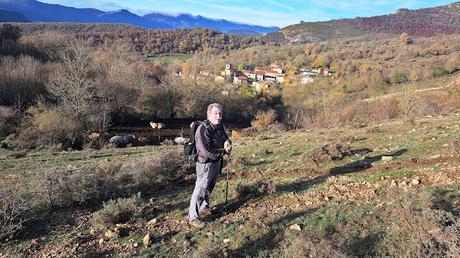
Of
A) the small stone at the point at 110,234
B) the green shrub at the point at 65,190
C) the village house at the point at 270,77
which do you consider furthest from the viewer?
the village house at the point at 270,77

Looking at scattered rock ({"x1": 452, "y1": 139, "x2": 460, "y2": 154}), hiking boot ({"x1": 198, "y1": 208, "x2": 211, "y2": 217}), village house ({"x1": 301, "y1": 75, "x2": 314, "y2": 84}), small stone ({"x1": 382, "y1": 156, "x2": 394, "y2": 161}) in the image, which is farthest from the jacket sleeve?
village house ({"x1": 301, "y1": 75, "x2": 314, "y2": 84})

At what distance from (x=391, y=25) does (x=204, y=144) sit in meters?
154

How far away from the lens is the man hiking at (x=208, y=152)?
5.63m

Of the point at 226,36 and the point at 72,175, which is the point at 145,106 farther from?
the point at 226,36

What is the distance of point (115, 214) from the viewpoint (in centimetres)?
621

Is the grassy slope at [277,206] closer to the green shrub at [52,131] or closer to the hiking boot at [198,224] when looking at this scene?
the hiking boot at [198,224]

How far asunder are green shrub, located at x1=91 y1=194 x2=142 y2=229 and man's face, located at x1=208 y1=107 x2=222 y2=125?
2289 mm

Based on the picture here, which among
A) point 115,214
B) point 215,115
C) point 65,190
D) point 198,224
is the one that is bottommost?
point 65,190

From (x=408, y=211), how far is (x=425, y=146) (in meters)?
5.12

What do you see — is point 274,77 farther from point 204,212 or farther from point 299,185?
point 204,212

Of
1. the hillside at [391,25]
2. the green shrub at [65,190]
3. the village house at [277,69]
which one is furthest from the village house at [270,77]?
the green shrub at [65,190]

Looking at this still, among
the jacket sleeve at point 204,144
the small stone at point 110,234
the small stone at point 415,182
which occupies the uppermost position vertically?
the jacket sleeve at point 204,144

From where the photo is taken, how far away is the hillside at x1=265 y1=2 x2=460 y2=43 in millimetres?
125375

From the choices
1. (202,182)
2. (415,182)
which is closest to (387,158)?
(415,182)
